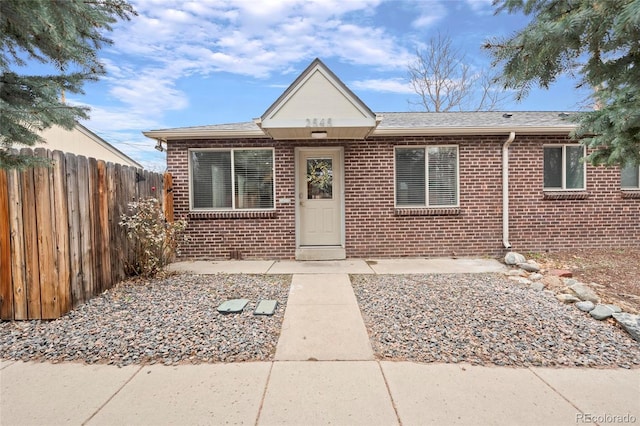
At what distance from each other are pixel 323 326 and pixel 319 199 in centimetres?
390

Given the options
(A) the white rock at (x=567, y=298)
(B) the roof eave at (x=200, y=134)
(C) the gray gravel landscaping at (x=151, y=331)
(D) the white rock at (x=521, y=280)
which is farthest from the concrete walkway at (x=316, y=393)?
(B) the roof eave at (x=200, y=134)

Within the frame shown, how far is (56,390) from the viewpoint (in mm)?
2488

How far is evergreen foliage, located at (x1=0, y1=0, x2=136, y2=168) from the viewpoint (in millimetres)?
1622

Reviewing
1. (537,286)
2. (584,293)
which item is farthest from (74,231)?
(584,293)

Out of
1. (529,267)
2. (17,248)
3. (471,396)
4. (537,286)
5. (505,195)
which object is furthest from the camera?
(505,195)

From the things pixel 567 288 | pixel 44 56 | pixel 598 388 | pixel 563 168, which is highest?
pixel 44 56

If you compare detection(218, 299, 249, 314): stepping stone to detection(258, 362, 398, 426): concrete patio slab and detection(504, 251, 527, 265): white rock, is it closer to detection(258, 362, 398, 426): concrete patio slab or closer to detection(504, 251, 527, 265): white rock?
detection(258, 362, 398, 426): concrete patio slab

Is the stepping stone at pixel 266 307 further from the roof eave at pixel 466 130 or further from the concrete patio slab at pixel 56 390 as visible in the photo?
the roof eave at pixel 466 130

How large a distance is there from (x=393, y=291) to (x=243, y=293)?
2.23m

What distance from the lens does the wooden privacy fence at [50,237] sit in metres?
3.60

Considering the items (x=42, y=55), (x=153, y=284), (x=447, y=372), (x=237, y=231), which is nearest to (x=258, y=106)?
(x=237, y=231)

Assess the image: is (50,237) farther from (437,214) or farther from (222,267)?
(437,214)

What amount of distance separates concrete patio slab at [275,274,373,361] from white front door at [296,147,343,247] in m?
2.13

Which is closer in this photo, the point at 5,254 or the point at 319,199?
the point at 5,254
